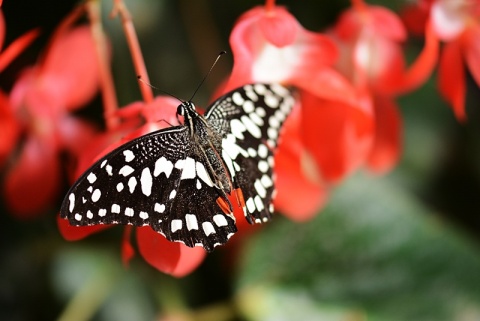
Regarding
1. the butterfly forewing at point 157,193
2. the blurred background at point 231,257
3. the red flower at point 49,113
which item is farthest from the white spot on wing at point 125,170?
the blurred background at point 231,257

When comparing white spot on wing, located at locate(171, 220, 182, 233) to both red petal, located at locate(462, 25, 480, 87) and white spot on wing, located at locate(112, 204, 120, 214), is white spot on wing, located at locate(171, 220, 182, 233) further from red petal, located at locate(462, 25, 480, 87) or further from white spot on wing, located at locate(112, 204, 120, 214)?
red petal, located at locate(462, 25, 480, 87)

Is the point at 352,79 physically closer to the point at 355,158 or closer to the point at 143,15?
the point at 355,158

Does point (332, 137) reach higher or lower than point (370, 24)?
lower

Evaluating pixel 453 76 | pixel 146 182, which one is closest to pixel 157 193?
pixel 146 182

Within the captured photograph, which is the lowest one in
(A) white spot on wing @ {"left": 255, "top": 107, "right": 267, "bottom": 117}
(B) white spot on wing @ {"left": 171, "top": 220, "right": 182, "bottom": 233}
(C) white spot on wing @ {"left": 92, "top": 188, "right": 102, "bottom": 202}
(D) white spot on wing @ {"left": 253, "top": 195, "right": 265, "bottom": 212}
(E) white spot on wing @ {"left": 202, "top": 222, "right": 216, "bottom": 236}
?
(D) white spot on wing @ {"left": 253, "top": 195, "right": 265, "bottom": 212}

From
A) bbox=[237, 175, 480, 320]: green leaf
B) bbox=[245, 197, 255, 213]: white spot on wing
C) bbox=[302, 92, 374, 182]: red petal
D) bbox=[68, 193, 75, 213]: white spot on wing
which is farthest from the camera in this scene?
bbox=[237, 175, 480, 320]: green leaf

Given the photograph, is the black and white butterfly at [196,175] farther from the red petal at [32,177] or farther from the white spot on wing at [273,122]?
the red petal at [32,177]

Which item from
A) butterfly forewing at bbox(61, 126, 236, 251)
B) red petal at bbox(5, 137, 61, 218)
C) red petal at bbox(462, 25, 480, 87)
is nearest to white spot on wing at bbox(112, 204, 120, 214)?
butterfly forewing at bbox(61, 126, 236, 251)

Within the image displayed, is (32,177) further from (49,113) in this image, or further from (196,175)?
(196,175)
